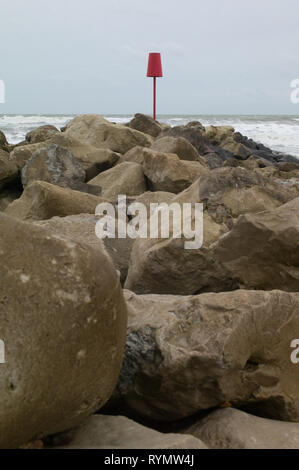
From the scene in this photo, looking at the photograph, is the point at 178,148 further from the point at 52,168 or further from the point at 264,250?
the point at 264,250

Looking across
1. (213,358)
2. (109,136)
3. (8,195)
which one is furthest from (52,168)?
(213,358)

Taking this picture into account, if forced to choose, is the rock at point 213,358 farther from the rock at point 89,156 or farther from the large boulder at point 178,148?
the rock at point 89,156

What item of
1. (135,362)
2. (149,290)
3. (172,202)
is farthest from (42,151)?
(135,362)

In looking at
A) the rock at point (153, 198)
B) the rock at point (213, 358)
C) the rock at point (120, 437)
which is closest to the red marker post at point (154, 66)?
the rock at point (153, 198)

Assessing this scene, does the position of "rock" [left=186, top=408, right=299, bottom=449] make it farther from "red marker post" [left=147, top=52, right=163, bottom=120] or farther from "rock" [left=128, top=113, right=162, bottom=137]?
"red marker post" [left=147, top=52, right=163, bottom=120]

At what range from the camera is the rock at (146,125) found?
34.0 feet

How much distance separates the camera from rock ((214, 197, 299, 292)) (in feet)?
9.11

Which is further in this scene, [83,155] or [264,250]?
[83,155]

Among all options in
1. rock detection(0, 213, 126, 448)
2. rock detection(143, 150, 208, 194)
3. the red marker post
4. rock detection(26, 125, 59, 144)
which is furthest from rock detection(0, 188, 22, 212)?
the red marker post

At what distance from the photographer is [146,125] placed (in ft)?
34.3

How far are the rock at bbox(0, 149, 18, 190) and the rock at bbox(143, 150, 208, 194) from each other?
5.62 feet

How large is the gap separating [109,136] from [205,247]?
546 centimetres

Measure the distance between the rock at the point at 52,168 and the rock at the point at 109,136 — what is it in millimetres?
2115
